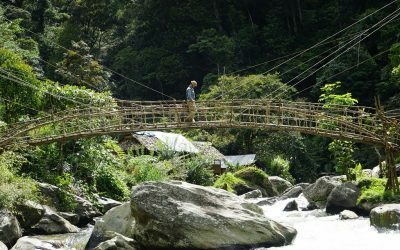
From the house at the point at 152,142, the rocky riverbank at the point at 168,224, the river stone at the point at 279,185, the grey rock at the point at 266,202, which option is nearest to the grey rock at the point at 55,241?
the rocky riverbank at the point at 168,224

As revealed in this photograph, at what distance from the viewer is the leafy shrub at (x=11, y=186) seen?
718 inches

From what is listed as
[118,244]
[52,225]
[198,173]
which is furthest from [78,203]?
[198,173]

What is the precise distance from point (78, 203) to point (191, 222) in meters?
7.33

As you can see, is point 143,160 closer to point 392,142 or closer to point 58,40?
point 392,142

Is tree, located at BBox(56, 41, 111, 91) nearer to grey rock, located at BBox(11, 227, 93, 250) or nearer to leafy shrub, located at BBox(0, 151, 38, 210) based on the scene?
leafy shrub, located at BBox(0, 151, 38, 210)

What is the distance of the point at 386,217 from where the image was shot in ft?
58.6

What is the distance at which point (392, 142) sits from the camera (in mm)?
23203

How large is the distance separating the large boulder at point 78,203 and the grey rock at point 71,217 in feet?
1.52

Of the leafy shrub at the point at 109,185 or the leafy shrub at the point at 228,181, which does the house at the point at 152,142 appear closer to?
the leafy shrub at the point at 228,181

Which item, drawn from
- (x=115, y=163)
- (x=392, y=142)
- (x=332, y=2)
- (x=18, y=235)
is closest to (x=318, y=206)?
(x=392, y=142)

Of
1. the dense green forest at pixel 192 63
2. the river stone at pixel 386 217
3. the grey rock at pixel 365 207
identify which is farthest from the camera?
the dense green forest at pixel 192 63

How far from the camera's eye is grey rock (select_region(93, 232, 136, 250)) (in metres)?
15.9

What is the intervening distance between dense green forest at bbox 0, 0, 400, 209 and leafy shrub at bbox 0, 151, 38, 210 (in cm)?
144

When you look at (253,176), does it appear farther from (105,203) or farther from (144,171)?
(105,203)
